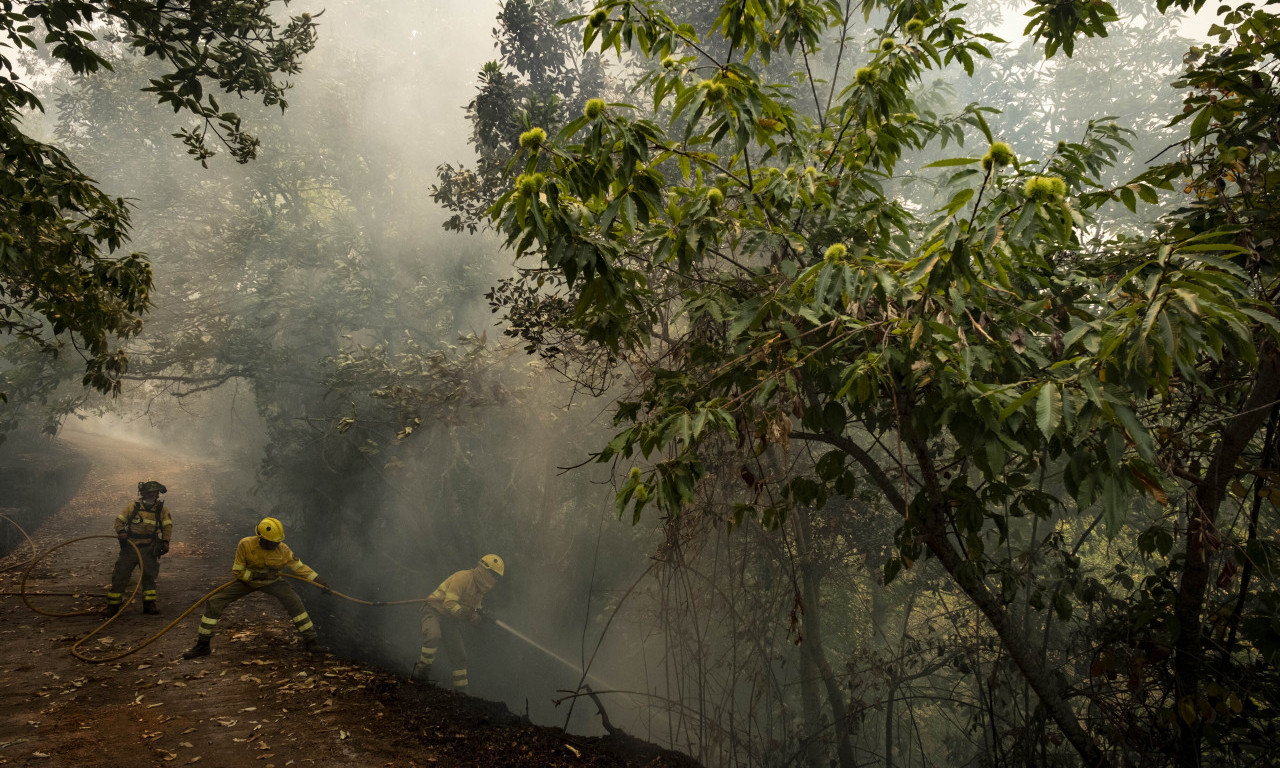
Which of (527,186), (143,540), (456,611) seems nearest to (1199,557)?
(527,186)

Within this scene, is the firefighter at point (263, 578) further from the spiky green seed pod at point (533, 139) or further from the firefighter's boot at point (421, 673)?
the spiky green seed pod at point (533, 139)

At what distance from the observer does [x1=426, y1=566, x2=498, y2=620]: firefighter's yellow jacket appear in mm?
7457

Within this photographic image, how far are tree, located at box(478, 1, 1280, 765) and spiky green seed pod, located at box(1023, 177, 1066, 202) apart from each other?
1 centimetres

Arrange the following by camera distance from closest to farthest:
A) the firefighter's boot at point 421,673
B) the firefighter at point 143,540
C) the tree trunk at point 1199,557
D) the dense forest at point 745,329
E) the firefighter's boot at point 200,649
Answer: the dense forest at point 745,329 < the tree trunk at point 1199,557 < the firefighter's boot at point 200,649 < the firefighter's boot at point 421,673 < the firefighter at point 143,540

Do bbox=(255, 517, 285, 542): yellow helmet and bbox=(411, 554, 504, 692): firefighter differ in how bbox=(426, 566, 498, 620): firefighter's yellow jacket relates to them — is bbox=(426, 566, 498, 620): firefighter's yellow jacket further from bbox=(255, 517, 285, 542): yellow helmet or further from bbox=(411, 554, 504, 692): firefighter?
bbox=(255, 517, 285, 542): yellow helmet

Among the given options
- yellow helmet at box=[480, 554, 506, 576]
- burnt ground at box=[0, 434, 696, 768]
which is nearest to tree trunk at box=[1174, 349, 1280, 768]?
burnt ground at box=[0, 434, 696, 768]

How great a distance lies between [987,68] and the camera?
16984mm

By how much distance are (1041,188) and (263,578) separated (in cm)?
632

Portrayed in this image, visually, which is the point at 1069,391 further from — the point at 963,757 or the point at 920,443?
the point at 963,757

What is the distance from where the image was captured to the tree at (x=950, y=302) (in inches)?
72.2

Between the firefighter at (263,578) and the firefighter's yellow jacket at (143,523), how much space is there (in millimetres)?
1618

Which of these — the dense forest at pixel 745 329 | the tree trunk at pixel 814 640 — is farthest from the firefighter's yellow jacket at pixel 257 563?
the tree trunk at pixel 814 640

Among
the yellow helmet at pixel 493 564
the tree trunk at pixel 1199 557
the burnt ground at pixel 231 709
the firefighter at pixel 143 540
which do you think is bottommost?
the burnt ground at pixel 231 709

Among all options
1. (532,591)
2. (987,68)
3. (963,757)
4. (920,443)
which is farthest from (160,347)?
(987,68)
